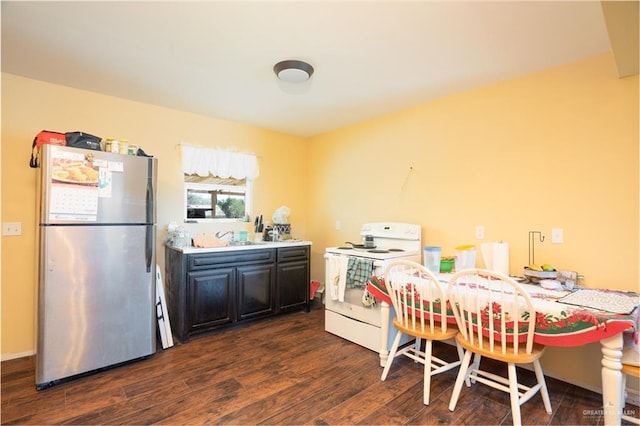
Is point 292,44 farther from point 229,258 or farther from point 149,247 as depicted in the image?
point 229,258

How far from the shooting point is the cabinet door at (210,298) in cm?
304

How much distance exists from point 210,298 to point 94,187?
1.48 m

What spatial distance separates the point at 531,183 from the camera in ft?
8.27

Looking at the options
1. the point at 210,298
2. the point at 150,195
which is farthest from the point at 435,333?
the point at 150,195

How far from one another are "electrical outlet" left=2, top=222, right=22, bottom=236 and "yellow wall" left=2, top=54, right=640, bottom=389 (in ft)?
0.13

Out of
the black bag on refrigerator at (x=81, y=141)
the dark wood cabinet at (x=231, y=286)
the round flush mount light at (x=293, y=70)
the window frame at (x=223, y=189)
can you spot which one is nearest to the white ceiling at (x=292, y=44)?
the round flush mount light at (x=293, y=70)

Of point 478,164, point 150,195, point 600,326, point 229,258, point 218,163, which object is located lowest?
point 600,326

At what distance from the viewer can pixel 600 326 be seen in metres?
1.56

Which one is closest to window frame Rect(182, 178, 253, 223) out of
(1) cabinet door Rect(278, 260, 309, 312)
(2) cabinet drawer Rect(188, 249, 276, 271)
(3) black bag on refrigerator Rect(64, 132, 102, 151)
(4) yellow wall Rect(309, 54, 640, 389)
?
(2) cabinet drawer Rect(188, 249, 276, 271)

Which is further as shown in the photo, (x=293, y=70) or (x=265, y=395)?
(x=293, y=70)

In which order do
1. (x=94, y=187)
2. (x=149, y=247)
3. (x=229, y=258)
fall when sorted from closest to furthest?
(x=94, y=187), (x=149, y=247), (x=229, y=258)

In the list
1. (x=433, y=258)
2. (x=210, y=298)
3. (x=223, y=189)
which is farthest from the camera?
(x=223, y=189)

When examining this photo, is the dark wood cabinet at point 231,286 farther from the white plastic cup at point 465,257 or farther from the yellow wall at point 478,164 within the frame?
the white plastic cup at point 465,257

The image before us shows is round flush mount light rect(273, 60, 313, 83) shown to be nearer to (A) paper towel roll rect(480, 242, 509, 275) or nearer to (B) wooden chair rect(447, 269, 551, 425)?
(B) wooden chair rect(447, 269, 551, 425)
